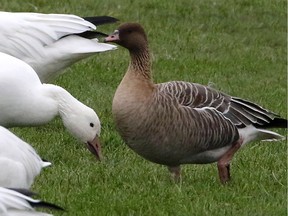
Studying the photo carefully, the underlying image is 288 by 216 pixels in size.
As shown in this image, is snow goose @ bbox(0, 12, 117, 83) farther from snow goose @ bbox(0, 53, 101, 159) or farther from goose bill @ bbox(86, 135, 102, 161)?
goose bill @ bbox(86, 135, 102, 161)

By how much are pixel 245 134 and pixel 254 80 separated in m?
5.33

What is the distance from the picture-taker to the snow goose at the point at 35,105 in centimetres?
841

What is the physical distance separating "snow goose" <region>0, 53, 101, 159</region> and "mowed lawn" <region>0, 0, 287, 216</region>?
0.98 ft

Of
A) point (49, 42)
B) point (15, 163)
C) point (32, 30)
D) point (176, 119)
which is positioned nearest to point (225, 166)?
point (176, 119)

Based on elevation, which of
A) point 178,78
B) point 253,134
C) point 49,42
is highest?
point 253,134

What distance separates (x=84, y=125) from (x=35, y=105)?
0.48 metres

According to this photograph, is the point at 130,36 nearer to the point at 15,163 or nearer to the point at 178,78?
the point at 15,163

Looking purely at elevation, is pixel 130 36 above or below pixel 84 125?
above

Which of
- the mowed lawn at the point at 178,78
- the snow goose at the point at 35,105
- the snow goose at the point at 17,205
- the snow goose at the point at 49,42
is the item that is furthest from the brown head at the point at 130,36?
the snow goose at the point at 17,205

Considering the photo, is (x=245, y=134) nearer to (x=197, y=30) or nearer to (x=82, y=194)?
(x=82, y=194)

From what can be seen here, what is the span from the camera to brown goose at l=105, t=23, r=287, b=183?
779 centimetres

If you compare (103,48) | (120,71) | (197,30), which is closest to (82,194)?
(103,48)

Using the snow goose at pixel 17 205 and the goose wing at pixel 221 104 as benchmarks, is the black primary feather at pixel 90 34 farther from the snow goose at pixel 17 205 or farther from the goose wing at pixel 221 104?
the snow goose at pixel 17 205

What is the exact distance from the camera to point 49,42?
10.0 metres
